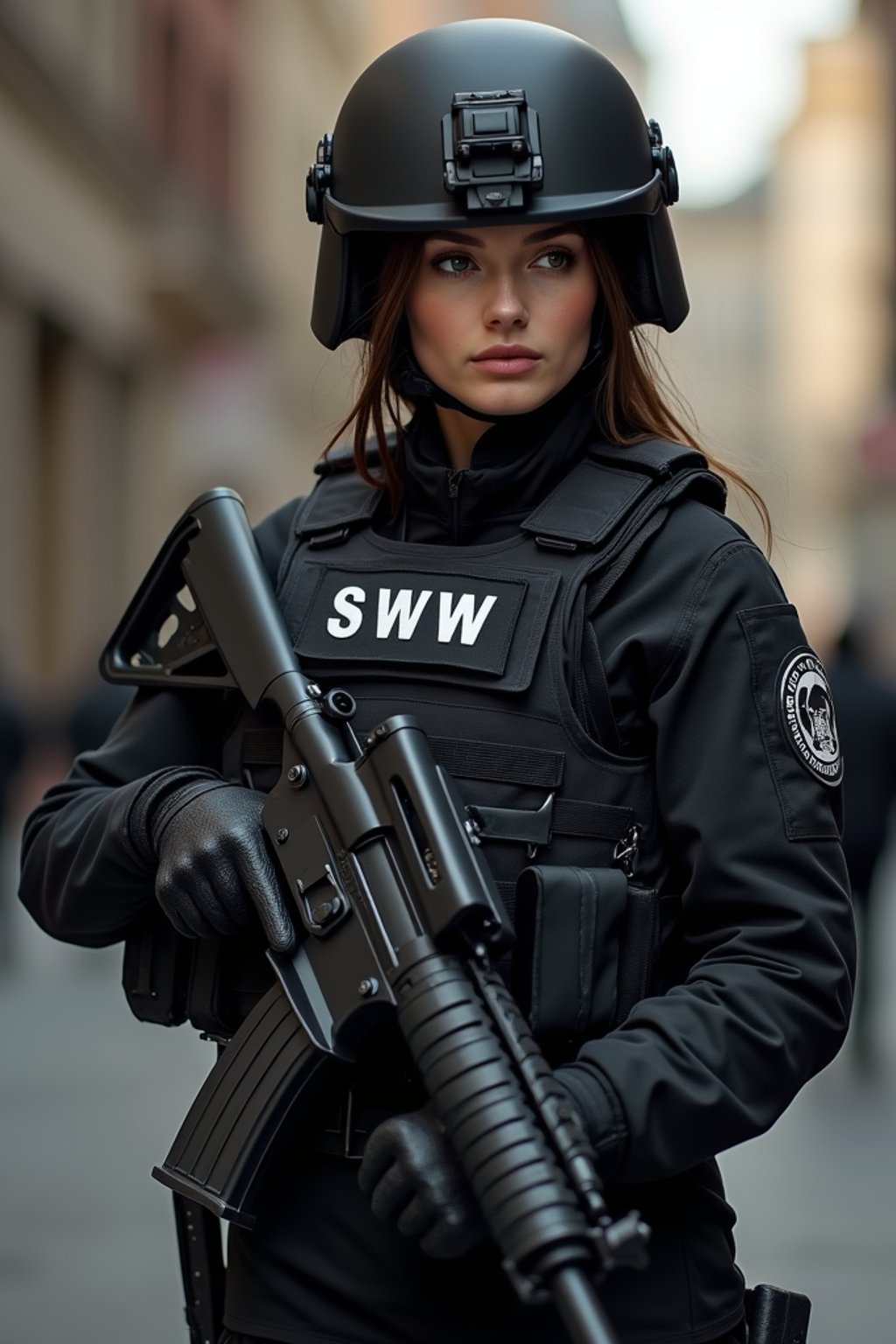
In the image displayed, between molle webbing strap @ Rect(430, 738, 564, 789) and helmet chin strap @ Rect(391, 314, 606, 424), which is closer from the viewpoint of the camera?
molle webbing strap @ Rect(430, 738, 564, 789)

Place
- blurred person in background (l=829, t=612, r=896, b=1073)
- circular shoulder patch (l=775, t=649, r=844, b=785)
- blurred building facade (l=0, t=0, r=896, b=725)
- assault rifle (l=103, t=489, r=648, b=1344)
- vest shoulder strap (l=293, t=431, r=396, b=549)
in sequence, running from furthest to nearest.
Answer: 1. blurred building facade (l=0, t=0, r=896, b=725)
2. blurred person in background (l=829, t=612, r=896, b=1073)
3. vest shoulder strap (l=293, t=431, r=396, b=549)
4. circular shoulder patch (l=775, t=649, r=844, b=785)
5. assault rifle (l=103, t=489, r=648, b=1344)

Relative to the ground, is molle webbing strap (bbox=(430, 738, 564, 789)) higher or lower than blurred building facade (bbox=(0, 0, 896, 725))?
lower

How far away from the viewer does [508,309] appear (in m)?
2.05

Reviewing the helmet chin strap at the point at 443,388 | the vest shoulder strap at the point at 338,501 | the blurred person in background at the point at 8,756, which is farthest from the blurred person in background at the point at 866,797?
the helmet chin strap at the point at 443,388

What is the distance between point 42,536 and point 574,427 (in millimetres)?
15223

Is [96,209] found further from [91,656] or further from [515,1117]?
[515,1117]

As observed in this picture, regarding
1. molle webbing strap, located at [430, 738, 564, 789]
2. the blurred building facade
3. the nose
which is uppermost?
the blurred building facade

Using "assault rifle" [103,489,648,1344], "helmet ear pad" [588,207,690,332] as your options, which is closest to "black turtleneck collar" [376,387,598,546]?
"helmet ear pad" [588,207,690,332]

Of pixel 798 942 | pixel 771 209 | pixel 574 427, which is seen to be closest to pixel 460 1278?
pixel 798 942

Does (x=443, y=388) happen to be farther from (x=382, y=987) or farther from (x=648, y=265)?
(x=382, y=987)

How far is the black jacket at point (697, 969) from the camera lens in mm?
1818

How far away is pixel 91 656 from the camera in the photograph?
16000 millimetres

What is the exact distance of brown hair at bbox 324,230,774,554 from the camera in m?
2.16

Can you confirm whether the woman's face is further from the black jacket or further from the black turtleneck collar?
the black jacket
